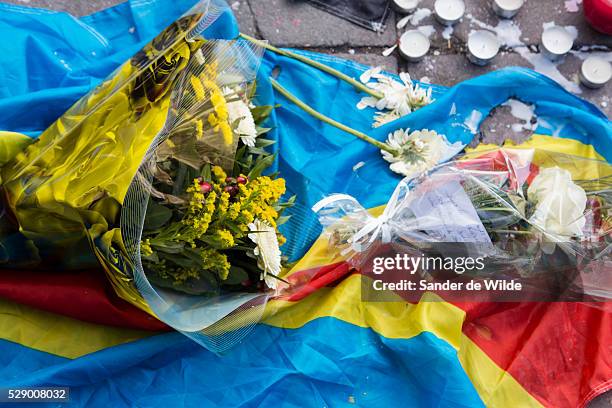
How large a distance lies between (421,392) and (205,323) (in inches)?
24.3

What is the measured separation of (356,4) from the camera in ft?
7.70

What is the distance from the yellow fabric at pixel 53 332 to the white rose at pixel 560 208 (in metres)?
1.01

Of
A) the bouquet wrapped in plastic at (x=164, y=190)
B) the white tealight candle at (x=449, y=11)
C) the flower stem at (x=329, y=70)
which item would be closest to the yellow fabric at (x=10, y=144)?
the bouquet wrapped in plastic at (x=164, y=190)

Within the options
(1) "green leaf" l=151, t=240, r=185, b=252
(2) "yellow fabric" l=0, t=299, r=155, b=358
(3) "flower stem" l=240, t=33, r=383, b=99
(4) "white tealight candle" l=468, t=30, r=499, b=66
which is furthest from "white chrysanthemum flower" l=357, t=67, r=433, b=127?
(2) "yellow fabric" l=0, t=299, r=155, b=358

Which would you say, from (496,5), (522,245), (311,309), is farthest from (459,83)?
(311,309)

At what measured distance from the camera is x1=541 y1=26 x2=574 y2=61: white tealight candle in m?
2.32

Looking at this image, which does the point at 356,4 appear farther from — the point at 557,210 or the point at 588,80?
the point at 557,210

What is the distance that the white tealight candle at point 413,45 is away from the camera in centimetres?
229

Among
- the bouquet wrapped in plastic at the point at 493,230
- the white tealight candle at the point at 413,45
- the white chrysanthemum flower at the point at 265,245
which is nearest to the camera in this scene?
the white chrysanthemum flower at the point at 265,245

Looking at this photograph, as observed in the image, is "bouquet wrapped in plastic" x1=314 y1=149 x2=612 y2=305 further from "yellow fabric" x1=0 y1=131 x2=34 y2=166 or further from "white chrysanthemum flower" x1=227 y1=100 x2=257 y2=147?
"yellow fabric" x1=0 y1=131 x2=34 y2=166

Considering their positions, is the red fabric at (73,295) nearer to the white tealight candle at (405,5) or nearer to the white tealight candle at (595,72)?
the white tealight candle at (405,5)

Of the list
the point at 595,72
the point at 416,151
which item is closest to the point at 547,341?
the point at 416,151

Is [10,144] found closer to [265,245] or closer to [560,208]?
[265,245]

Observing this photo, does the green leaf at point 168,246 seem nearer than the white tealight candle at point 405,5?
Yes
